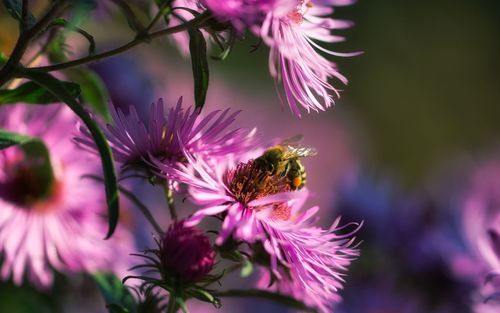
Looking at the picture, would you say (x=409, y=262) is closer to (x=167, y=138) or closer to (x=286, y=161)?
(x=286, y=161)

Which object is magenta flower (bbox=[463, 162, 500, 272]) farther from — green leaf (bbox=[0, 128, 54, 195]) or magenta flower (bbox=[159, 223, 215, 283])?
green leaf (bbox=[0, 128, 54, 195])

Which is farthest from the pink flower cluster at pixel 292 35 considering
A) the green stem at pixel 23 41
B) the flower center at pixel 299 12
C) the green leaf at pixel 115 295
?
the green leaf at pixel 115 295

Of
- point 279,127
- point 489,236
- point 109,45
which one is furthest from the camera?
point 279,127

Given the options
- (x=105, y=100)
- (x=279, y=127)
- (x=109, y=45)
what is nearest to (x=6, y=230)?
(x=105, y=100)

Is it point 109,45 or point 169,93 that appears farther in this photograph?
point 169,93

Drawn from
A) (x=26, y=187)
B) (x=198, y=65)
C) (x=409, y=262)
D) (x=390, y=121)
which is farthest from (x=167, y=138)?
(x=390, y=121)

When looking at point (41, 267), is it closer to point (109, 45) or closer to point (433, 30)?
point (109, 45)
